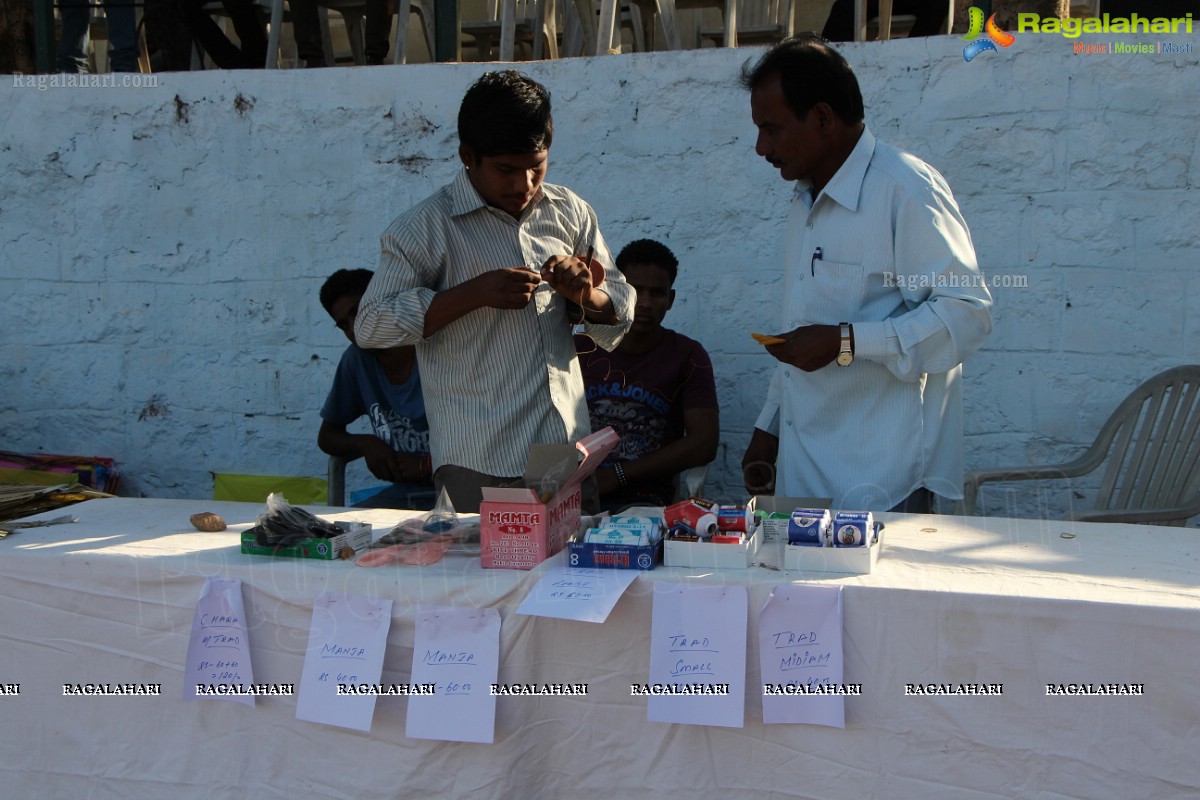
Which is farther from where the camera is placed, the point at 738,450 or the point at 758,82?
the point at 738,450

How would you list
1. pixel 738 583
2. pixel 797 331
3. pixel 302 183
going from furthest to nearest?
pixel 302 183 → pixel 797 331 → pixel 738 583

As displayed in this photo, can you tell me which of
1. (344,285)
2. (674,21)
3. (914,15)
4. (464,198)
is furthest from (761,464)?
(914,15)

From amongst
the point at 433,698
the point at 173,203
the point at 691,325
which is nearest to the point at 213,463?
the point at 173,203

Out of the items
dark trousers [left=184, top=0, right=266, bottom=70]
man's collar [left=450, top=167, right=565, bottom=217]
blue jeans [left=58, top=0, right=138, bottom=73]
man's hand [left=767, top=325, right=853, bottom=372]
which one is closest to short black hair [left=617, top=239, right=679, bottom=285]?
man's collar [left=450, top=167, right=565, bottom=217]

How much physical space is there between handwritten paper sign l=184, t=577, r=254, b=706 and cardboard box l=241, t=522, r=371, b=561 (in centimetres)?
10

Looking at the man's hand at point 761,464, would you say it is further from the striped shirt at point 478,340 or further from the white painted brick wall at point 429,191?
the white painted brick wall at point 429,191

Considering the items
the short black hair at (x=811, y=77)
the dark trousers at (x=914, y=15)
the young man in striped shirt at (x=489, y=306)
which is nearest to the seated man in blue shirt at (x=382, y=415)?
the young man in striped shirt at (x=489, y=306)

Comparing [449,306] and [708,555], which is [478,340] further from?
[708,555]

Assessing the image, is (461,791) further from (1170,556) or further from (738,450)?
(738,450)

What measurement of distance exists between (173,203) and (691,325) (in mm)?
1994

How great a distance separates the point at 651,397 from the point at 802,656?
176 centimetres

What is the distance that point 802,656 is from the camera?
1736 mm

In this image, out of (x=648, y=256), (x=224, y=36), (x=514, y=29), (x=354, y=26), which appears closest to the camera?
(x=648, y=256)

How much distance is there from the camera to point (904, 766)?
174cm
